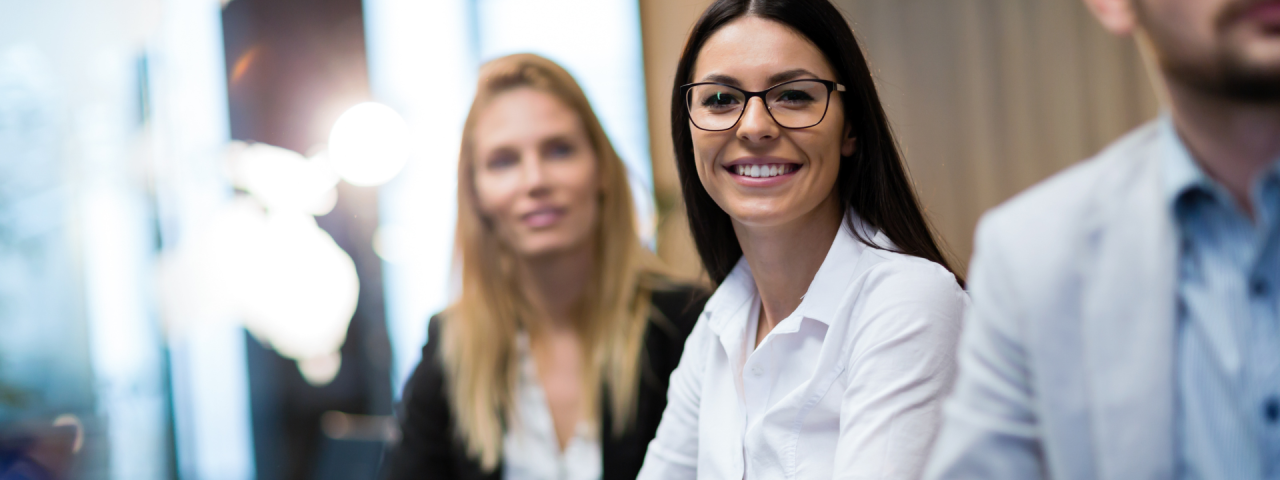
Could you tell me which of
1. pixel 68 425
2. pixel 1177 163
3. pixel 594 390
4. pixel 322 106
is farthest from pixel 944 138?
pixel 68 425

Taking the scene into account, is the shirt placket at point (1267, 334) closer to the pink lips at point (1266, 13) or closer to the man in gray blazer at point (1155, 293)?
the man in gray blazer at point (1155, 293)

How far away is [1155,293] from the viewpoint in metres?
0.67

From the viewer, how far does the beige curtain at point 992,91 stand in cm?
251

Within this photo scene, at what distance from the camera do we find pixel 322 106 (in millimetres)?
4219

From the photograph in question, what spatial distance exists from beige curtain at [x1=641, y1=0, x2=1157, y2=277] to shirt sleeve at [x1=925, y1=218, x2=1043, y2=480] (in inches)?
69.5

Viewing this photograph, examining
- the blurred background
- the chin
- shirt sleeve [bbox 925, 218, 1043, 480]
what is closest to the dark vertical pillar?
the blurred background

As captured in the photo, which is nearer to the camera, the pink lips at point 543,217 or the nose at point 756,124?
the nose at point 756,124

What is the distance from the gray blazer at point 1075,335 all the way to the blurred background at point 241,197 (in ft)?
10.6

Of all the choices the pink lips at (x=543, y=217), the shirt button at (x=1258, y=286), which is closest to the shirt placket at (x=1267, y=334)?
the shirt button at (x=1258, y=286)

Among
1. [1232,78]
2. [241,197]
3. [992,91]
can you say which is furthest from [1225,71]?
[241,197]

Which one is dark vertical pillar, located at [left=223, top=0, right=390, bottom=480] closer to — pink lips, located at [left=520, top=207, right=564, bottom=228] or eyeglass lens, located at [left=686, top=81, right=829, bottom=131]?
pink lips, located at [left=520, top=207, right=564, bottom=228]

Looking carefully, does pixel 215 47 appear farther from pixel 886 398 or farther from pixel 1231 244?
pixel 1231 244

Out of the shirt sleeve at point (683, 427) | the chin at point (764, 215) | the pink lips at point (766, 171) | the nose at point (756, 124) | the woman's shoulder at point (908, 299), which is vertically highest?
the nose at point (756, 124)

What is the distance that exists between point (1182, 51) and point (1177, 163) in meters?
0.09
